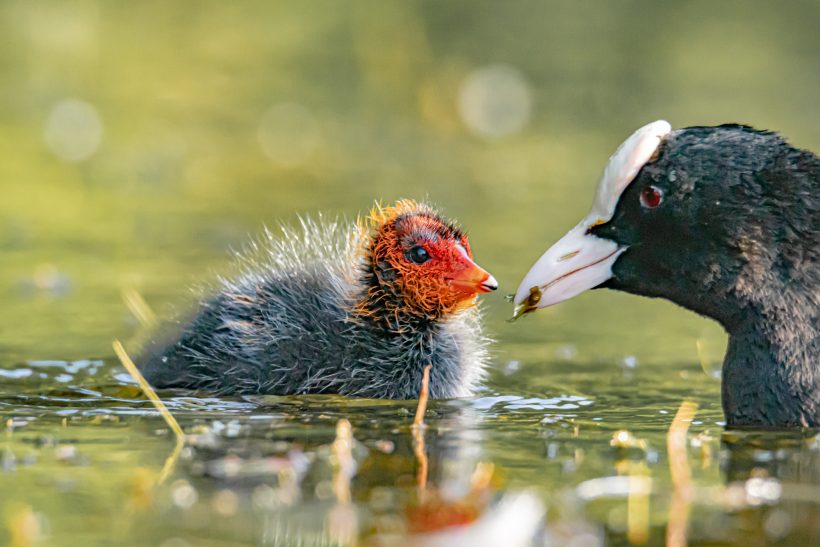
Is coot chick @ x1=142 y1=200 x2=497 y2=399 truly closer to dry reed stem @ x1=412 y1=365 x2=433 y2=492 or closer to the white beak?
dry reed stem @ x1=412 y1=365 x2=433 y2=492

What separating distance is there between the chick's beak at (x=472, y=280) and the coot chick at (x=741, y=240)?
74 cm

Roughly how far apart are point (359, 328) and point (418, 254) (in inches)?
18.3

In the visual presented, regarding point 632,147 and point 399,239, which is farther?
point 399,239

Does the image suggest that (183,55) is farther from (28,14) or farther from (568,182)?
(568,182)

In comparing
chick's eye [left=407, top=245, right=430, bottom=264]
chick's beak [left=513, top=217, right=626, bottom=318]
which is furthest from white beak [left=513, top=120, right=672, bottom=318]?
chick's eye [left=407, top=245, right=430, bottom=264]

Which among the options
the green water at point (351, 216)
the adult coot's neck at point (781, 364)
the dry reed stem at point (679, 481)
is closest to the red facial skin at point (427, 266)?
the green water at point (351, 216)

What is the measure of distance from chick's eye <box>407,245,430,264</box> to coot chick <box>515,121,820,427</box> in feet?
3.06

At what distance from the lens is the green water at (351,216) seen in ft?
17.3

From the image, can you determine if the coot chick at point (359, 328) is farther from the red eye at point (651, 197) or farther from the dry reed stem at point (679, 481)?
the dry reed stem at point (679, 481)

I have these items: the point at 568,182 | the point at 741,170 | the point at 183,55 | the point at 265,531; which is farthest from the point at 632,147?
the point at 183,55

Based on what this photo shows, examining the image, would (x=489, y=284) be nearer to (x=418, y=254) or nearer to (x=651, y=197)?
(x=418, y=254)

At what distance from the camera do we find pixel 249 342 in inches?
297

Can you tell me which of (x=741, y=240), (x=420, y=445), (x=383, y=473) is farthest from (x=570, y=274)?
(x=383, y=473)

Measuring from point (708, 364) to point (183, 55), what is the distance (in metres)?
12.5
